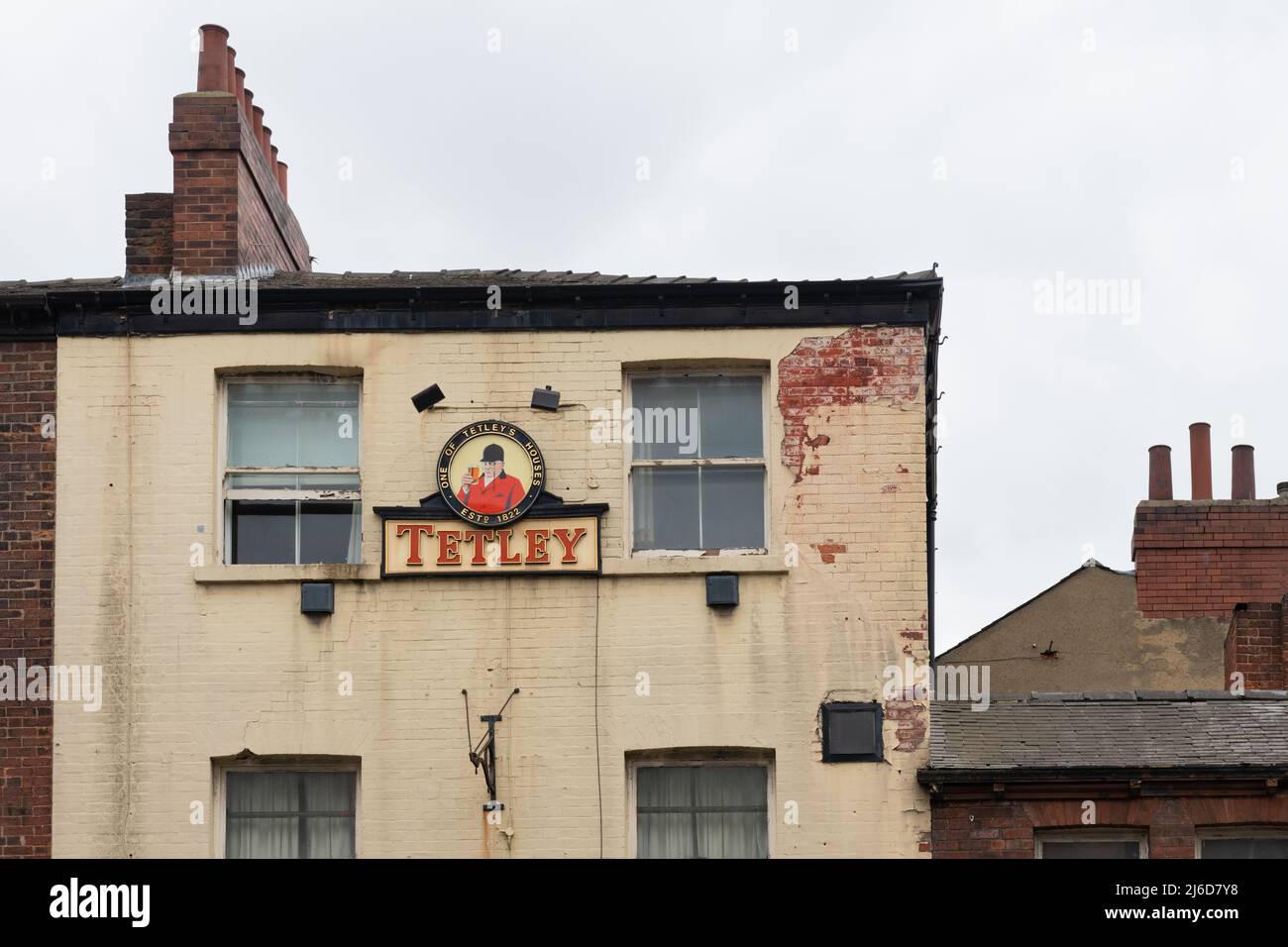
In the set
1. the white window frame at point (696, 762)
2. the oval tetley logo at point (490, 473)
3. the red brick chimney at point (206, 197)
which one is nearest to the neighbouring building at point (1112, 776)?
the white window frame at point (696, 762)

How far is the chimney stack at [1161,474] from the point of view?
1056 inches

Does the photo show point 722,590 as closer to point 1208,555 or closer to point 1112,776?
point 1112,776

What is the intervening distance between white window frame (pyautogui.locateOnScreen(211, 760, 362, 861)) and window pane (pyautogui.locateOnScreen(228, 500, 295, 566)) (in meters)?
1.65

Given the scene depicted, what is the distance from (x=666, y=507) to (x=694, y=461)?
1.45ft

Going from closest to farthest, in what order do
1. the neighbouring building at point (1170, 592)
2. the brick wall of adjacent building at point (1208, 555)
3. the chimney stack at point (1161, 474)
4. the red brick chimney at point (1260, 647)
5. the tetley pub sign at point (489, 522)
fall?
the tetley pub sign at point (489, 522)
the red brick chimney at point (1260, 647)
the brick wall of adjacent building at point (1208, 555)
the neighbouring building at point (1170, 592)
the chimney stack at point (1161, 474)

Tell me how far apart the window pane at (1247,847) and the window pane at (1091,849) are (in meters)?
0.57

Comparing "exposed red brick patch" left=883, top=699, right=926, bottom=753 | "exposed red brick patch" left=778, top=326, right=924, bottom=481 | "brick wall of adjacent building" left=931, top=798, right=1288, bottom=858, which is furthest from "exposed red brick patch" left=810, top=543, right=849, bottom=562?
"brick wall of adjacent building" left=931, top=798, right=1288, bottom=858

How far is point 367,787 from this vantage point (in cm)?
1581

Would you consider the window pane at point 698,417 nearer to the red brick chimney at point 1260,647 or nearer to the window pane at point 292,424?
the window pane at point 292,424

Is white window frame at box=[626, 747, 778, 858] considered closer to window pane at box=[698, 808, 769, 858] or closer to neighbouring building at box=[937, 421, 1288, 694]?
window pane at box=[698, 808, 769, 858]

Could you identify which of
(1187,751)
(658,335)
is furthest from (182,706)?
(1187,751)

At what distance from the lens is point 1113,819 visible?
51.5 feet
